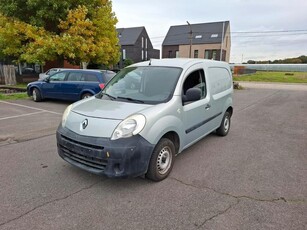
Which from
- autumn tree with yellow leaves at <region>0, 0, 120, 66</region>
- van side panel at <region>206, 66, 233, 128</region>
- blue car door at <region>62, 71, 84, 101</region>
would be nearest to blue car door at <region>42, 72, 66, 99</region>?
blue car door at <region>62, 71, 84, 101</region>

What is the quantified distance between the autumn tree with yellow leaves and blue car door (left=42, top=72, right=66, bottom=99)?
427 cm

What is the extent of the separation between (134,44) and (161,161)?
1694 inches

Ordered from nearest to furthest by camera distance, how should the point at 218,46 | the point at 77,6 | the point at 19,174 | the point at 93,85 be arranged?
the point at 19,174, the point at 93,85, the point at 77,6, the point at 218,46

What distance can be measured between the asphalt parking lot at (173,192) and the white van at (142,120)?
0.35 metres

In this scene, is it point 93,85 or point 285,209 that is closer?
A: point 285,209

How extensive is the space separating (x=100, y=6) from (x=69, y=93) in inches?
364

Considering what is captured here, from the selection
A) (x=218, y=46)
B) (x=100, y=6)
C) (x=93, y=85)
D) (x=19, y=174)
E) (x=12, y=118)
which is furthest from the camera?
(x=218, y=46)

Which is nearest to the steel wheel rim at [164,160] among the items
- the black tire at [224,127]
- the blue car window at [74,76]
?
the black tire at [224,127]

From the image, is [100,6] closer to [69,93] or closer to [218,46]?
[69,93]

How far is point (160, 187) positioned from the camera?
3326 mm

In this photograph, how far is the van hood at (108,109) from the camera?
3.22m

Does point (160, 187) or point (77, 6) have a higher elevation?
point (77, 6)

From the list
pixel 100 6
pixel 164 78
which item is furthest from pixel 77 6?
pixel 164 78

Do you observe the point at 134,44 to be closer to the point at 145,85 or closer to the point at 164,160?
the point at 145,85
